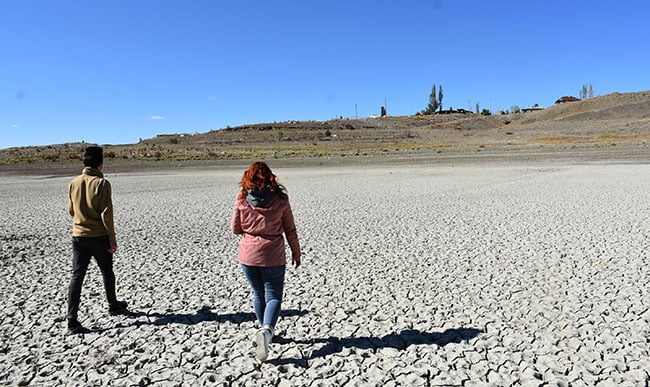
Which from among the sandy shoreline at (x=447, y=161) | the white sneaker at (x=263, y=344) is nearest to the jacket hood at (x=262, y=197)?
the white sneaker at (x=263, y=344)

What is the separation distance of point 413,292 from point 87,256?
12.0 ft

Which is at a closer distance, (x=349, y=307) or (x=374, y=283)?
(x=349, y=307)

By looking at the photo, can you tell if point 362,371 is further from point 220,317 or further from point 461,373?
point 220,317

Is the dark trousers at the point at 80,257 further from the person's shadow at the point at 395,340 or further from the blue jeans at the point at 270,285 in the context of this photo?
the person's shadow at the point at 395,340

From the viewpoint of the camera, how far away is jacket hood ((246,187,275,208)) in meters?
3.79

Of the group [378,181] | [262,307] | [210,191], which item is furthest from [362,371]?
[378,181]

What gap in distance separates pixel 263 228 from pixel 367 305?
1.97m

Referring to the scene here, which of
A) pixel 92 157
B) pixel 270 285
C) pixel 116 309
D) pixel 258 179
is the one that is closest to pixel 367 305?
pixel 270 285

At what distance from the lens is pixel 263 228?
3842 millimetres

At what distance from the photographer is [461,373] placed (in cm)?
368

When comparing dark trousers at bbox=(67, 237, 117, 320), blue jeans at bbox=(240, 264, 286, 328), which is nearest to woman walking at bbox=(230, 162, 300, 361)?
blue jeans at bbox=(240, 264, 286, 328)

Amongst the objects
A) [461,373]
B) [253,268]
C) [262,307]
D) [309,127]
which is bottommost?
[461,373]

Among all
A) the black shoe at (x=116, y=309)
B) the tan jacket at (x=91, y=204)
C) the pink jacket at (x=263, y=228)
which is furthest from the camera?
the black shoe at (x=116, y=309)

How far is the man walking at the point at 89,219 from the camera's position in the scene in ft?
14.4
